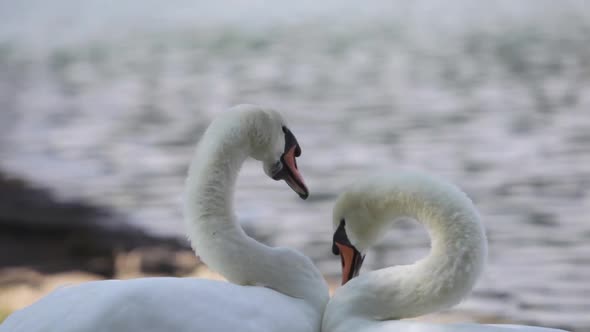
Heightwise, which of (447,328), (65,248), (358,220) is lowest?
(65,248)

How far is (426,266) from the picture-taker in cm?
330

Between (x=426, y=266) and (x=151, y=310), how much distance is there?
2.92ft

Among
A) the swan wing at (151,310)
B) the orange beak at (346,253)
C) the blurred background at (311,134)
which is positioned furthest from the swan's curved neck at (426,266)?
the blurred background at (311,134)

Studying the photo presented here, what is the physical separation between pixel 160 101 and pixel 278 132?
8.60 meters

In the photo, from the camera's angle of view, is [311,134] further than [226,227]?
Yes

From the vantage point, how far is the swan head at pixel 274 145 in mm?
3523

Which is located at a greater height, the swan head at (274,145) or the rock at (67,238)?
the swan head at (274,145)

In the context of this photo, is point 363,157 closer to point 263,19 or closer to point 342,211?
point 342,211

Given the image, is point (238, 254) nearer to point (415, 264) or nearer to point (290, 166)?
point (290, 166)

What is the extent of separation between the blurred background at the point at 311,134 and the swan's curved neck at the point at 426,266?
197 cm

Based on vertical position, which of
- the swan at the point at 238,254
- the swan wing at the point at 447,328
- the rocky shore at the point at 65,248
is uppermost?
the swan at the point at 238,254

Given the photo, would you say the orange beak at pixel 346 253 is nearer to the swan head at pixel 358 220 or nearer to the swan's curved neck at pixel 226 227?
the swan head at pixel 358 220

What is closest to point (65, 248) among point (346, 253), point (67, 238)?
point (67, 238)

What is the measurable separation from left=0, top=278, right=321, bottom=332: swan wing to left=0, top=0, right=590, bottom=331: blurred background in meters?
2.11
